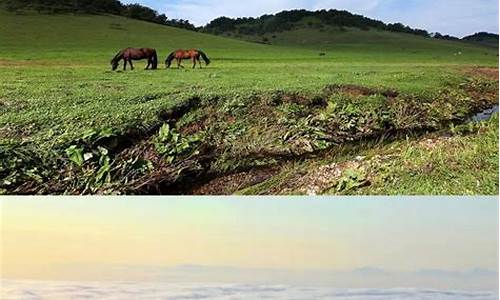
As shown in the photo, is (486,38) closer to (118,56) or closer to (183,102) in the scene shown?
(183,102)

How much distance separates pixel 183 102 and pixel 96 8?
0.88m

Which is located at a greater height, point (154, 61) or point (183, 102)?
point (154, 61)

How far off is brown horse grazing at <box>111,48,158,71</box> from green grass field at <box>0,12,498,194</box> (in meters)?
0.04

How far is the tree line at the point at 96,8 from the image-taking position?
563 cm

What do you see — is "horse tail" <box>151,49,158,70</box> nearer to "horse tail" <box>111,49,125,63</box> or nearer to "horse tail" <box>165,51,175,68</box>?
"horse tail" <box>165,51,175,68</box>

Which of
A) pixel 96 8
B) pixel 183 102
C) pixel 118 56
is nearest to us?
pixel 183 102

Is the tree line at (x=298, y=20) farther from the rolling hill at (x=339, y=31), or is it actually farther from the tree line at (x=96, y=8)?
the tree line at (x=96, y=8)

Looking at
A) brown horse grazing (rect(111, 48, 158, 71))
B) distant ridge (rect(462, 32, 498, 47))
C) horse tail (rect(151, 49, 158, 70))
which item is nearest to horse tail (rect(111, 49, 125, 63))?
brown horse grazing (rect(111, 48, 158, 71))

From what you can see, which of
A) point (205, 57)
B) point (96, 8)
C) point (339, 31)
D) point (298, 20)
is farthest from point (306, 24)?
point (96, 8)

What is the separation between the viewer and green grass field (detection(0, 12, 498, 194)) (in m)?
5.34

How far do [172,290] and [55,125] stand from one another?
159 centimetres

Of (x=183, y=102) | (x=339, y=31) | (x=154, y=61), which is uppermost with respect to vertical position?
(x=339, y=31)

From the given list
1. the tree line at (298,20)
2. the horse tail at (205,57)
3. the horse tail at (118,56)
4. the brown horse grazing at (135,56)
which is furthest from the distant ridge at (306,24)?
the horse tail at (118,56)

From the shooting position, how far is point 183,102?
5512 millimetres
